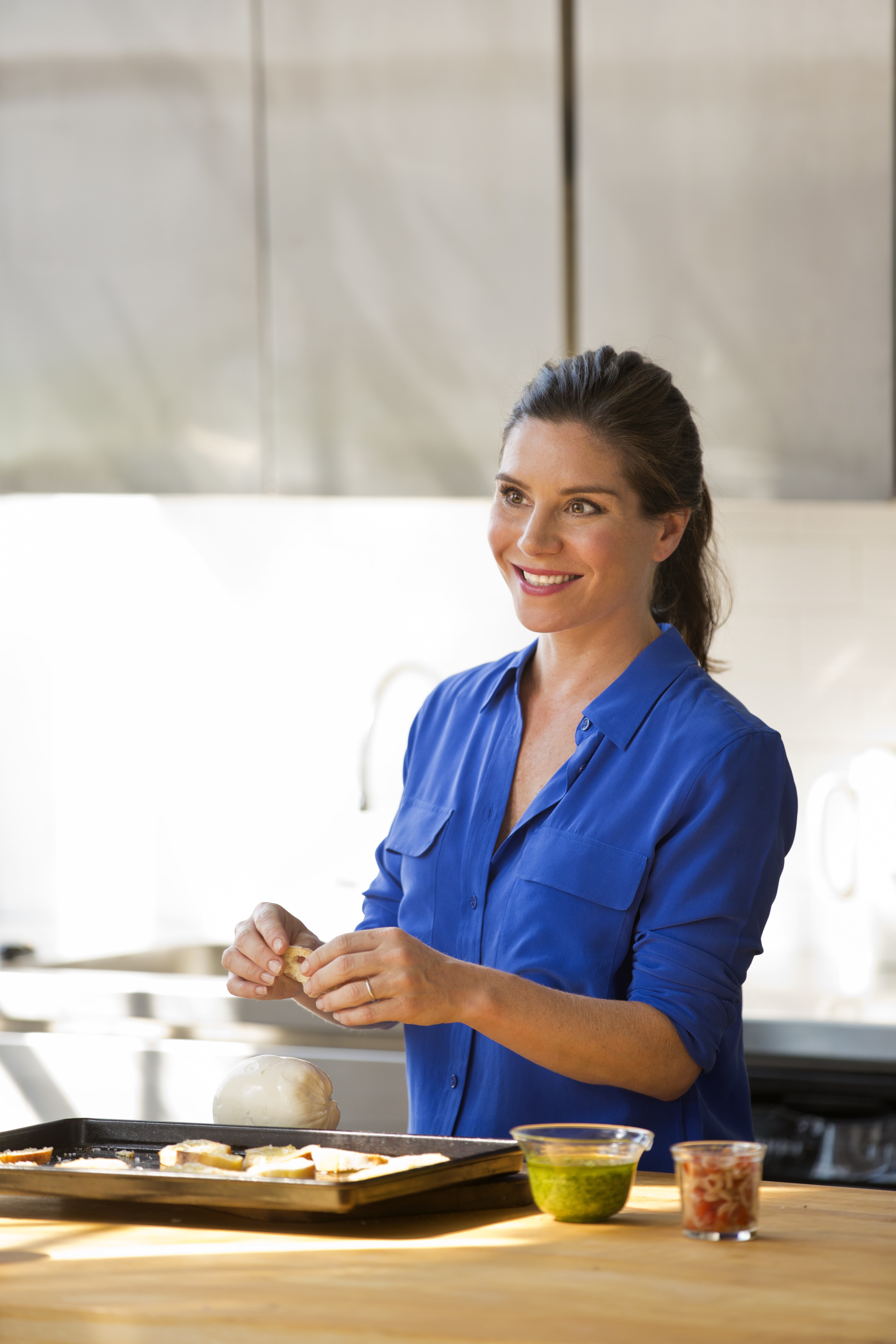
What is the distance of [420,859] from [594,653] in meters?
0.32

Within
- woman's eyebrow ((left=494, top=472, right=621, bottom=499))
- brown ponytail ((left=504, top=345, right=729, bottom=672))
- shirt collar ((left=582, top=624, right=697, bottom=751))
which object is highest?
brown ponytail ((left=504, top=345, right=729, bottom=672))

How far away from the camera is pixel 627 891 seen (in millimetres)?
1744

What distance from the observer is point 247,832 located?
376 cm

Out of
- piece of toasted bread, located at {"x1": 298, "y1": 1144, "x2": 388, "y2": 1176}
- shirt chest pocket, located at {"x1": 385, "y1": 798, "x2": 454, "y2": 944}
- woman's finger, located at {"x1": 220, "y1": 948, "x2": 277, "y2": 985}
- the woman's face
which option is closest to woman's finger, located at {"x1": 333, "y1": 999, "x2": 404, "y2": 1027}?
piece of toasted bread, located at {"x1": 298, "y1": 1144, "x2": 388, "y2": 1176}

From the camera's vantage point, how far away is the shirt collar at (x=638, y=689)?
184 cm

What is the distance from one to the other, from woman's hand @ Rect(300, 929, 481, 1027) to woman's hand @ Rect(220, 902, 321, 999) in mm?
187

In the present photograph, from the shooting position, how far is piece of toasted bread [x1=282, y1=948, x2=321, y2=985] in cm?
170

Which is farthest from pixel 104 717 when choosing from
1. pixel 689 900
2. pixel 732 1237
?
pixel 732 1237

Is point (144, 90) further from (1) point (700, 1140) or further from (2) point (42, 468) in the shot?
(1) point (700, 1140)

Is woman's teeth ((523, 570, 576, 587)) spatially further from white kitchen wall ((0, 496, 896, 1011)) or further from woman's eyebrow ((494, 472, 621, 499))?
white kitchen wall ((0, 496, 896, 1011))

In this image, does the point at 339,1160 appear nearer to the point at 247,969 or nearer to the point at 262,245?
the point at 247,969

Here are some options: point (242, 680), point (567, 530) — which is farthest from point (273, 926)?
point (242, 680)

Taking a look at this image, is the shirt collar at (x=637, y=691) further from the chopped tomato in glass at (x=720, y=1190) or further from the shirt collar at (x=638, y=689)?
the chopped tomato in glass at (x=720, y=1190)

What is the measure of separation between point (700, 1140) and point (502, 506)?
73 centimetres
